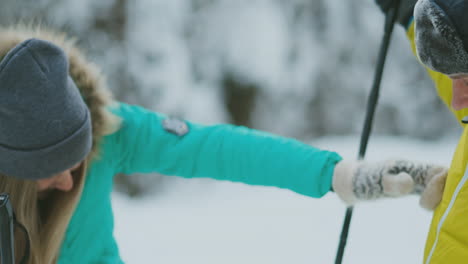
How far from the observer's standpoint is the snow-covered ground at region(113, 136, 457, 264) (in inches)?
120

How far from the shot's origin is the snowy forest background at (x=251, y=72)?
4.44 metres

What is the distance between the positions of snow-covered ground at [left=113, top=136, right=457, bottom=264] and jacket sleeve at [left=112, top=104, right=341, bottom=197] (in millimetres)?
1671

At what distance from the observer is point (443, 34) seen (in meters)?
0.87

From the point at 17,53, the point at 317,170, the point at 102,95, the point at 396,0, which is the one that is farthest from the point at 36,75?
the point at 396,0

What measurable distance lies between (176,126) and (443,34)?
2.90ft

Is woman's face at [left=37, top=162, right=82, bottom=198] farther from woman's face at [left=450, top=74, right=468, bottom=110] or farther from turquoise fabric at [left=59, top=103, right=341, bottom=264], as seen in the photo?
woman's face at [left=450, top=74, right=468, bottom=110]

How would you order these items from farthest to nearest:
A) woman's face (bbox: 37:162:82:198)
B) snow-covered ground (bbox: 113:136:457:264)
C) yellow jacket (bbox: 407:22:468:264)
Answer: snow-covered ground (bbox: 113:136:457:264) < woman's face (bbox: 37:162:82:198) < yellow jacket (bbox: 407:22:468:264)

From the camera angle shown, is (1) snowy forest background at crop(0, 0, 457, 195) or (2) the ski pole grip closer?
(2) the ski pole grip

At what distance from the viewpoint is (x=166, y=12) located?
4719 millimetres

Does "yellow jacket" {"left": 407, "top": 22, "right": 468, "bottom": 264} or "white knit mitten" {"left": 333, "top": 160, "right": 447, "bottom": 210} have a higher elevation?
"yellow jacket" {"left": 407, "top": 22, "right": 468, "bottom": 264}

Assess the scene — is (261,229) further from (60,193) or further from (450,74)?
(450,74)

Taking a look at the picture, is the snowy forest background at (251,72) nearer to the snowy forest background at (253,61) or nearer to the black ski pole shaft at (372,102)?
the snowy forest background at (253,61)

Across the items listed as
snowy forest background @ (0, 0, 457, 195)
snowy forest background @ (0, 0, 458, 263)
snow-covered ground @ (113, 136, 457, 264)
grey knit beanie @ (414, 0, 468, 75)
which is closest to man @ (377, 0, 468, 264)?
grey knit beanie @ (414, 0, 468, 75)

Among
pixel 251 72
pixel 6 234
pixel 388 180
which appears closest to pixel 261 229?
pixel 251 72
